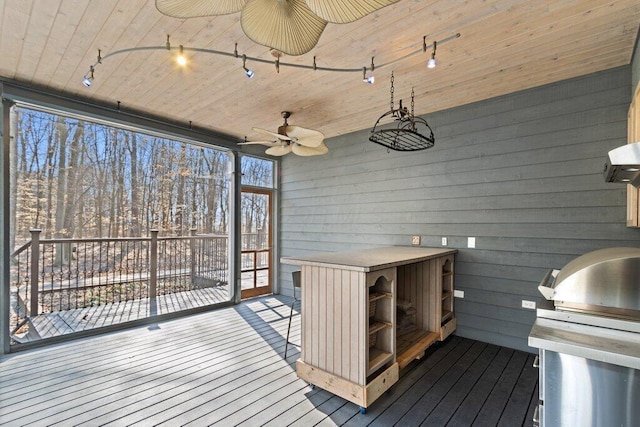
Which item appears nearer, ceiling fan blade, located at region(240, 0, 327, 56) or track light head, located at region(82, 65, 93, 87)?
ceiling fan blade, located at region(240, 0, 327, 56)

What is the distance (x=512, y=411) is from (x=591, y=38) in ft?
9.45

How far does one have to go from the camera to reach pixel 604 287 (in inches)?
55.7

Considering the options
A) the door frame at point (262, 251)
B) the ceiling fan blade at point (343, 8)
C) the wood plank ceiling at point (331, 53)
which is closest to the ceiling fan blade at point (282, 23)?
the ceiling fan blade at point (343, 8)

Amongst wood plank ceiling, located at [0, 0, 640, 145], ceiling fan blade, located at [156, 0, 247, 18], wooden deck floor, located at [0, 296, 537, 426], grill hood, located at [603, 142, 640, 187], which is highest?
wood plank ceiling, located at [0, 0, 640, 145]

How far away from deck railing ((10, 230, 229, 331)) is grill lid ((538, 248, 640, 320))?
14.7 ft

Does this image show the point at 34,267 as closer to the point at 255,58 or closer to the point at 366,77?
the point at 255,58

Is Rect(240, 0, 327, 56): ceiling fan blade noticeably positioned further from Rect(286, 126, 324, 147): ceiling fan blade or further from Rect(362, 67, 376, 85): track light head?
Rect(286, 126, 324, 147): ceiling fan blade

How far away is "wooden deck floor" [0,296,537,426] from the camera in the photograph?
2.20 meters

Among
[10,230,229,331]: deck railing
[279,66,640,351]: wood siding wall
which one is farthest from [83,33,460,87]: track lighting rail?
[10,230,229,331]: deck railing

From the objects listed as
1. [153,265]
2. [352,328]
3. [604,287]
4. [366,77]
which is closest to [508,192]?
[366,77]

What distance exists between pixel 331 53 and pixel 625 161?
2.11 m

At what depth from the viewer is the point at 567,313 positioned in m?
1.47

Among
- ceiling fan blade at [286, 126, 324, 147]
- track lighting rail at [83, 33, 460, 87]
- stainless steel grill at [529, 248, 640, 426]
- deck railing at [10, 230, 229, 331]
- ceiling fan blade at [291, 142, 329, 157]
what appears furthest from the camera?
ceiling fan blade at [291, 142, 329, 157]

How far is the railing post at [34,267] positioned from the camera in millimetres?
3426
